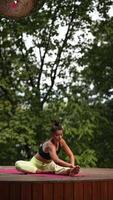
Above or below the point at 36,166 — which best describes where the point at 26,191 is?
below

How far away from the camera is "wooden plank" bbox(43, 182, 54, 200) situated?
5.94m

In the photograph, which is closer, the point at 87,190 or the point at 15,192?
the point at 15,192

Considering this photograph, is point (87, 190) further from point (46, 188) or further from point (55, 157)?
point (55, 157)

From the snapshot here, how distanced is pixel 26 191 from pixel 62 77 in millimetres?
8127

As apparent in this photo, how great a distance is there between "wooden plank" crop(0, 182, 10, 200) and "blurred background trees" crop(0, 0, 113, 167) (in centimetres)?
637

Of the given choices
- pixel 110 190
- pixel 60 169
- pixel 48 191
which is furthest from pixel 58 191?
pixel 60 169

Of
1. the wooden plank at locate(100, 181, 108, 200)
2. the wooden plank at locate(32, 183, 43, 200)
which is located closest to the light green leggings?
the wooden plank at locate(100, 181, 108, 200)

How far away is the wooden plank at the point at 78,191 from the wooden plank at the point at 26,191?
500mm

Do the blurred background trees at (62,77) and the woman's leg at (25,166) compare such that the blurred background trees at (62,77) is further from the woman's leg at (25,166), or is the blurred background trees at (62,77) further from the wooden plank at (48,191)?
the wooden plank at (48,191)

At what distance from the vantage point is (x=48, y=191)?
19.6 feet

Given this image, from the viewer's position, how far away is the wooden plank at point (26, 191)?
5.90 m

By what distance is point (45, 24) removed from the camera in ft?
44.1

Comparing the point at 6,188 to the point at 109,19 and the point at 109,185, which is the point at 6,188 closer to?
the point at 109,185

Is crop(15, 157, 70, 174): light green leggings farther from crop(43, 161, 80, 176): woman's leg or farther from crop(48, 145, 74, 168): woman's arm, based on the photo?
crop(48, 145, 74, 168): woman's arm
